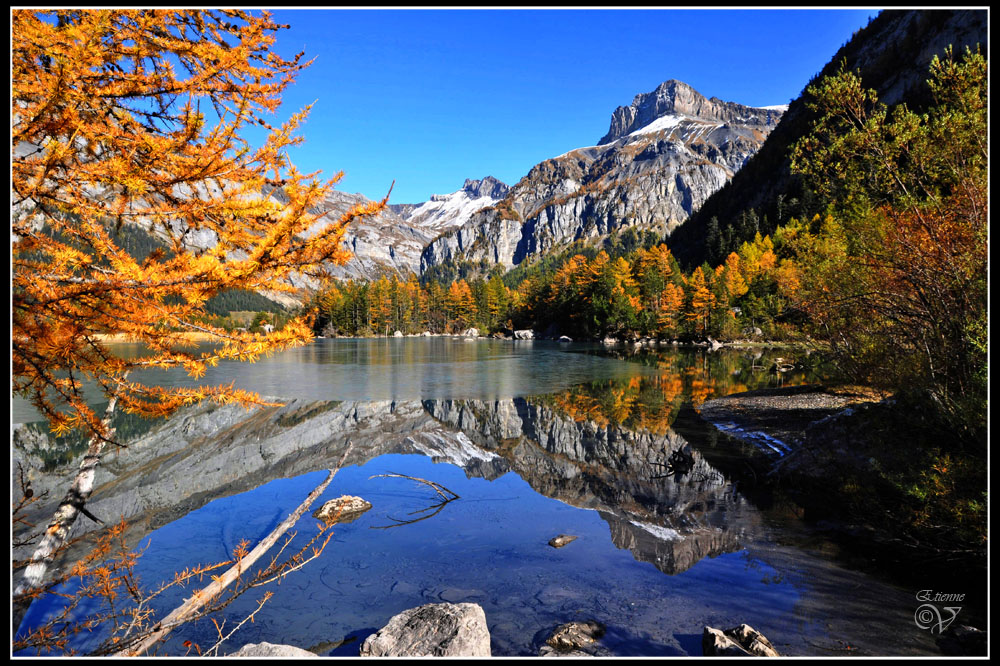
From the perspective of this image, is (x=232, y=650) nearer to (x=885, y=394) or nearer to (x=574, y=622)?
(x=574, y=622)

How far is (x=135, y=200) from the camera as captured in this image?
5520 mm

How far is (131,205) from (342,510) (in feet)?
25.9

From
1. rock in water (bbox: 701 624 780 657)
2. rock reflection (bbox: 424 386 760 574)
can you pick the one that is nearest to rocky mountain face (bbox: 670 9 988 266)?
rock reflection (bbox: 424 386 760 574)

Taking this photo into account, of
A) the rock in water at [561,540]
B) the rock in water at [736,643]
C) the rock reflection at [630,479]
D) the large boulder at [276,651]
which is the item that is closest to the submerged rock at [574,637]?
the rock in water at [736,643]

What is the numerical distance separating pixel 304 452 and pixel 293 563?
8667 millimetres

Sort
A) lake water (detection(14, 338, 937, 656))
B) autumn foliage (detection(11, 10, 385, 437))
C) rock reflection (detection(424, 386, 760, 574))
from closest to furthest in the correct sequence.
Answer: autumn foliage (detection(11, 10, 385, 437)), lake water (detection(14, 338, 937, 656)), rock reflection (detection(424, 386, 760, 574))

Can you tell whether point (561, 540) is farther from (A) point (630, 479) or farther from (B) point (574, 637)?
(A) point (630, 479)

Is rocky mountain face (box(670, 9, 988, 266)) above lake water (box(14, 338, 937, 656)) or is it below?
above

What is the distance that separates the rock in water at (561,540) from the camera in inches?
373

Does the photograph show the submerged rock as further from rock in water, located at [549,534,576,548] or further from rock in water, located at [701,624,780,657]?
rock in water, located at [549,534,576,548]

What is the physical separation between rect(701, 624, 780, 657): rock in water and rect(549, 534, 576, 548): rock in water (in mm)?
3595

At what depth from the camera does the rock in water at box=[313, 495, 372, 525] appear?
1080 centimetres

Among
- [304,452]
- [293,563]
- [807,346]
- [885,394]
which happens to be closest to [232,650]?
[293,563]
